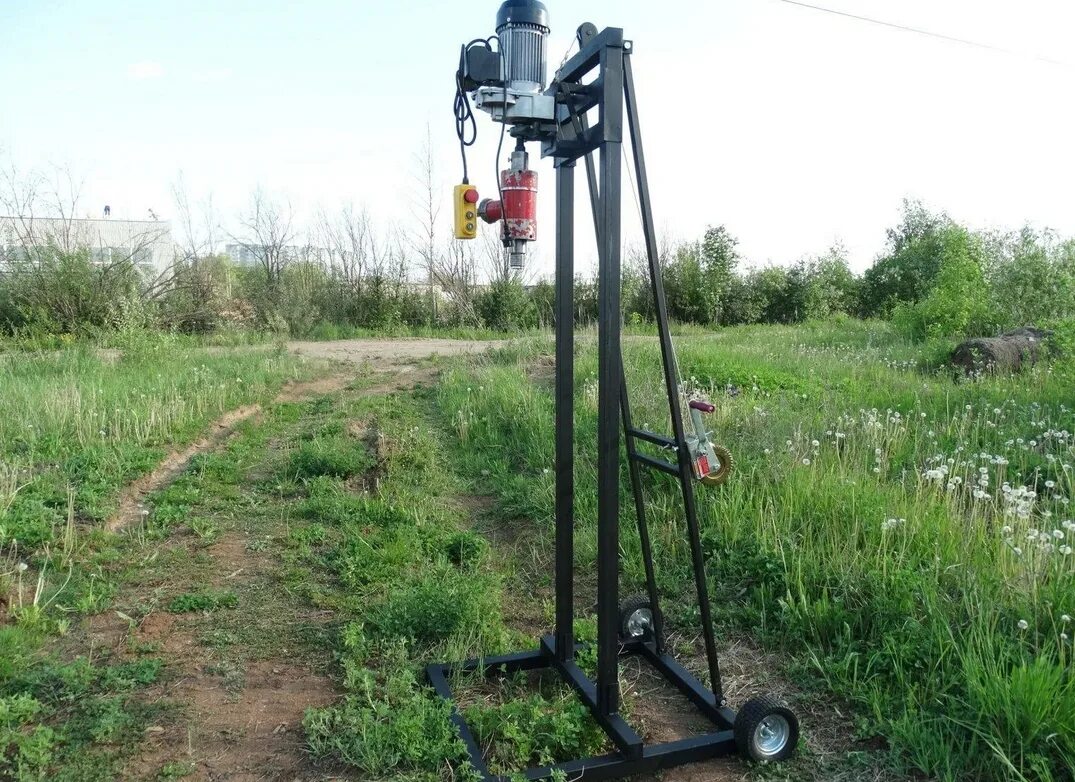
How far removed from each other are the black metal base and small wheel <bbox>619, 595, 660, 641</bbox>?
0.37 ft

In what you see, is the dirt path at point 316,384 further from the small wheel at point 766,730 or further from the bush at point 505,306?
the small wheel at point 766,730

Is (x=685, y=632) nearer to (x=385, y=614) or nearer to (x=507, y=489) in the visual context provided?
(x=385, y=614)

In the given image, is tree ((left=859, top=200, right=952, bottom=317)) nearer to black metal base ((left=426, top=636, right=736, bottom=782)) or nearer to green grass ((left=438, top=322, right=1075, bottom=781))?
green grass ((left=438, top=322, right=1075, bottom=781))

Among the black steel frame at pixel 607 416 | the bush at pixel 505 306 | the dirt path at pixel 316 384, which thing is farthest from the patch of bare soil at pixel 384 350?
the black steel frame at pixel 607 416

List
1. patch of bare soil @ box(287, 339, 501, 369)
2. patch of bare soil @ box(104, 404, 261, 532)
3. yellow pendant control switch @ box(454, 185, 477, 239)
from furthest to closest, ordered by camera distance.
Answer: patch of bare soil @ box(287, 339, 501, 369), patch of bare soil @ box(104, 404, 261, 532), yellow pendant control switch @ box(454, 185, 477, 239)

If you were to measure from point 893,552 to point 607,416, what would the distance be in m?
1.96

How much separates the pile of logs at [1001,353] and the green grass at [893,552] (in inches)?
90.0

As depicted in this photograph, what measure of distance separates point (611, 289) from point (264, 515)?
381 centimetres

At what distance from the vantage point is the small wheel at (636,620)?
141 inches

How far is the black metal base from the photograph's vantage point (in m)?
2.58

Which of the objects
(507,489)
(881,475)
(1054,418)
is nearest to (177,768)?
(507,489)

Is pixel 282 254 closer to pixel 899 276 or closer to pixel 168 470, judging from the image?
pixel 168 470

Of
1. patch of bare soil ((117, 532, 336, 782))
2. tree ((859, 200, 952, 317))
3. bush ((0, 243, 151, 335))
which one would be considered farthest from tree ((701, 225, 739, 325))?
patch of bare soil ((117, 532, 336, 782))

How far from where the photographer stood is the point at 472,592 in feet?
12.3
